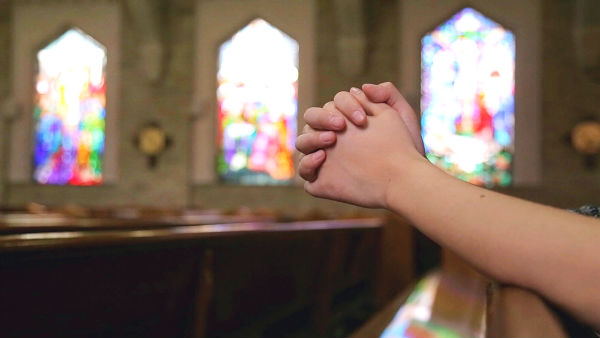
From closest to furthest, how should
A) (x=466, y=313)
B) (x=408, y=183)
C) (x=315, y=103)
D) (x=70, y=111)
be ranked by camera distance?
(x=408, y=183)
(x=466, y=313)
(x=315, y=103)
(x=70, y=111)

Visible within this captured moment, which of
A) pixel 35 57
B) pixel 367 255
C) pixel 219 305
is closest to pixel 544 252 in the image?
pixel 219 305

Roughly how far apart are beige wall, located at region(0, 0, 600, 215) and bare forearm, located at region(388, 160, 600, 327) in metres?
7.41

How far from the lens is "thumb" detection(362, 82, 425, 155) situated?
97 centimetres

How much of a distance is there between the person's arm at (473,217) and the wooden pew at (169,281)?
1.77 ft

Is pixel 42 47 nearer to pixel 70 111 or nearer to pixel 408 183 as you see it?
pixel 70 111

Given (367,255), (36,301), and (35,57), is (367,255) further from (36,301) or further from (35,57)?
(35,57)

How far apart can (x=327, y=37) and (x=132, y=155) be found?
347 centimetres

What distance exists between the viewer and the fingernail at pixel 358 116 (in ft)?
3.05

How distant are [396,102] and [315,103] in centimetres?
773

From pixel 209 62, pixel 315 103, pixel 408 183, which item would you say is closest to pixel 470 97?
pixel 315 103

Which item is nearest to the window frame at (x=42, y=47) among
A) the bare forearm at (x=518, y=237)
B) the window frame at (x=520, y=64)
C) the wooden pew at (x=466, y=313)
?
the window frame at (x=520, y=64)

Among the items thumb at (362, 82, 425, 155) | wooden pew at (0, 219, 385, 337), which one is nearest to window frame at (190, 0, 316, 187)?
wooden pew at (0, 219, 385, 337)

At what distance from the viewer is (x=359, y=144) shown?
3.09 feet

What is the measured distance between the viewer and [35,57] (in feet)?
33.2
